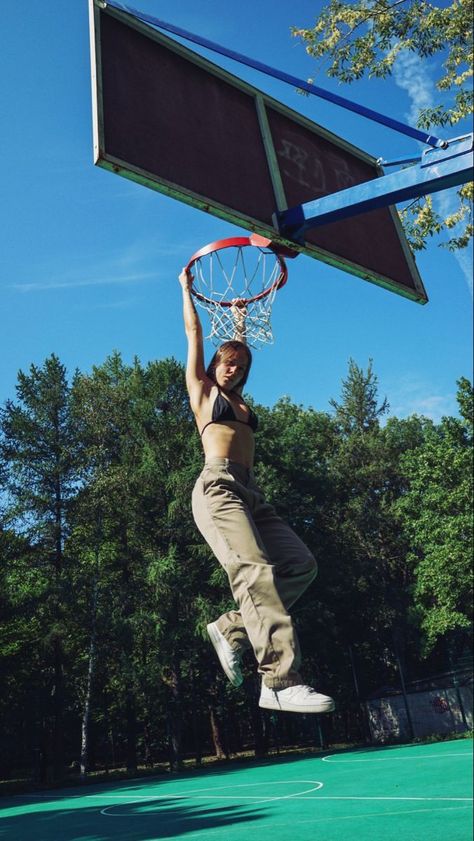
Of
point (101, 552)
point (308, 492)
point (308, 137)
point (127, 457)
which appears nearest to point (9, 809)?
point (101, 552)

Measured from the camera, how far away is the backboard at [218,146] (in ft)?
14.1

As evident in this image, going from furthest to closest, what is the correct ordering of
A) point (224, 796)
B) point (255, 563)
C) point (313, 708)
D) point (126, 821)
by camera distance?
point (224, 796) → point (126, 821) → point (255, 563) → point (313, 708)

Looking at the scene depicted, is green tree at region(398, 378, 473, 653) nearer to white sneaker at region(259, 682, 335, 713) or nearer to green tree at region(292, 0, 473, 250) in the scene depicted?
green tree at region(292, 0, 473, 250)

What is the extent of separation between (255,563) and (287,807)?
397 inches

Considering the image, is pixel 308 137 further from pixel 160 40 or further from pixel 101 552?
pixel 101 552

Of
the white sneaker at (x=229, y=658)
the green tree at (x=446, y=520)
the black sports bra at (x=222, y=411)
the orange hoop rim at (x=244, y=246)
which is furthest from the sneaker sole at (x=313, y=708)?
the green tree at (x=446, y=520)

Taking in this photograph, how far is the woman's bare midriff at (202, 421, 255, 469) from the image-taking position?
362 cm

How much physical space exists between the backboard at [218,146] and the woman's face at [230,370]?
47.6 inches

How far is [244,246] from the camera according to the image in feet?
16.8

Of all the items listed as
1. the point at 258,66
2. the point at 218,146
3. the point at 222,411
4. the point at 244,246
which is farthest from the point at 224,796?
the point at 258,66

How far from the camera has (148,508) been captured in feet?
97.1

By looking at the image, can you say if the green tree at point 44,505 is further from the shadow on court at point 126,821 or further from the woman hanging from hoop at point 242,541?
the woman hanging from hoop at point 242,541

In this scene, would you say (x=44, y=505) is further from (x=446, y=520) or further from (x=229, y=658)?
(x=229, y=658)

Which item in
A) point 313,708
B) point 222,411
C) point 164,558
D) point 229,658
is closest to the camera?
point 313,708
